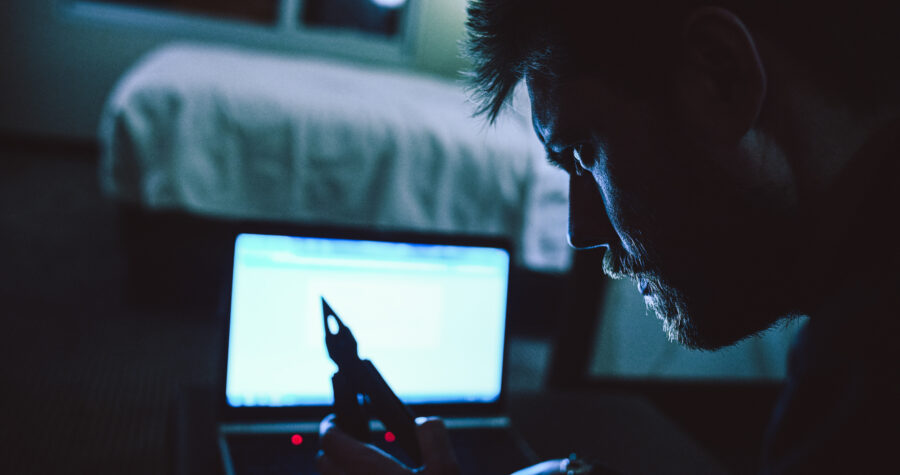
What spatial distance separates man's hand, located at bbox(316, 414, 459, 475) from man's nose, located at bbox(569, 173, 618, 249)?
0.75ft

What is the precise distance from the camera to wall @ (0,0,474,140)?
4.04 meters

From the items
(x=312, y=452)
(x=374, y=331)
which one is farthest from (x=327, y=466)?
(x=374, y=331)

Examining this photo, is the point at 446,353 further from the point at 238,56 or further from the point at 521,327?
the point at 238,56

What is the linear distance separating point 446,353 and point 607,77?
44 centimetres

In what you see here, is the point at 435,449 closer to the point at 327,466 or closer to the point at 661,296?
the point at 327,466

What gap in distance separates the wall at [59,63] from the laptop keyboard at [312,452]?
3624mm

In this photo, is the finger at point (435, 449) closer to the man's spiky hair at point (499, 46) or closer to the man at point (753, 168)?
the man at point (753, 168)

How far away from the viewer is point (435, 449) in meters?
0.55

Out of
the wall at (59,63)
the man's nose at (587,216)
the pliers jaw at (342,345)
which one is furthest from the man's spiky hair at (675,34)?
the wall at (59,63)

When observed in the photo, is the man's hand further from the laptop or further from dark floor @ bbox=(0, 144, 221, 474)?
dark floor @ bbox=(0, 144, 221, 474)

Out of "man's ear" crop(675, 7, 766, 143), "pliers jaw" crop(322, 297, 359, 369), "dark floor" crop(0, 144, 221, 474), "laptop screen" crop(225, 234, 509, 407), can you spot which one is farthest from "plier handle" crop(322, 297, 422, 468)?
"dark floor" crop(0, 144, 221, 474)

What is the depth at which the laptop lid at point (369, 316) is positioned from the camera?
789 millimetres

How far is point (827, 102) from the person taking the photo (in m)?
0.46

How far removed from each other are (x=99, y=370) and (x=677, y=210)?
1.71m
